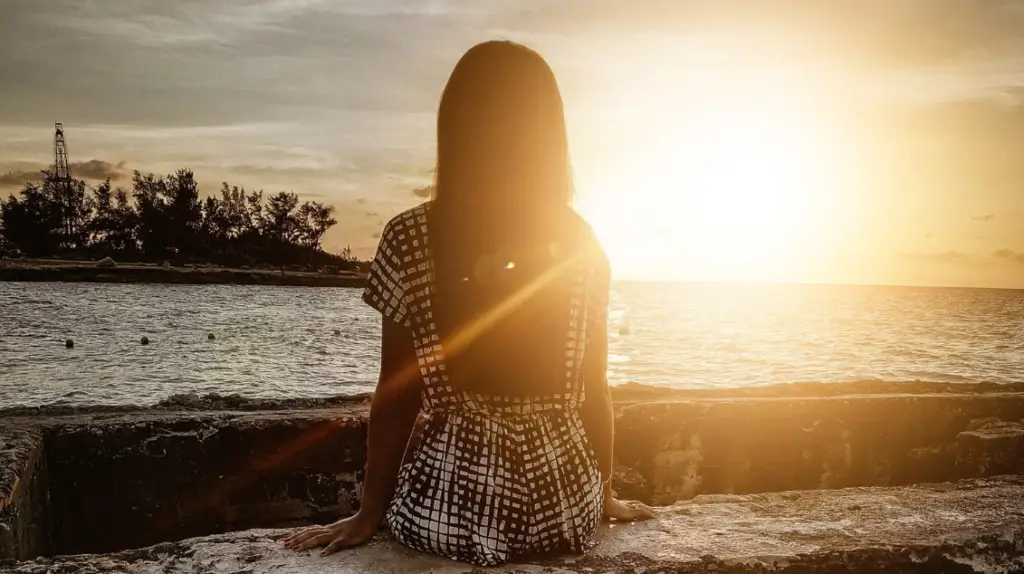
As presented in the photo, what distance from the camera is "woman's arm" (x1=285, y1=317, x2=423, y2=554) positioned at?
217 centimetres

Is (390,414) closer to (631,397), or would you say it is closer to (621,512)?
(621,512)

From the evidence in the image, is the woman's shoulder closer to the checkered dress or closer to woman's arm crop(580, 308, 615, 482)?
the checkered dress

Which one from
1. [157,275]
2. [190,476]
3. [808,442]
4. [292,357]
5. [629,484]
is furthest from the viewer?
[157,275]

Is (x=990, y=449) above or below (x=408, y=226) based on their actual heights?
below

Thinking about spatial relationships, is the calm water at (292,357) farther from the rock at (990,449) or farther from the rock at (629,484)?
the rock at (629,484)

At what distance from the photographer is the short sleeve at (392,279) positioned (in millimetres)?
2141

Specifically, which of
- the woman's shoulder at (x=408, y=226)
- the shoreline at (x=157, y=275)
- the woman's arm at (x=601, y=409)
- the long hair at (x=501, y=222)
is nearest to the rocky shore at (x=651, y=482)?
the woman's arm at (x=601, y=409)

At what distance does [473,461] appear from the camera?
2117 millimetres

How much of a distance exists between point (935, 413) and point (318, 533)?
3.73 m

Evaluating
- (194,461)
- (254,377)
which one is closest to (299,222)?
(254,377)

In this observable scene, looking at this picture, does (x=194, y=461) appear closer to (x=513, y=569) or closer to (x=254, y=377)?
(x=513, y=569)

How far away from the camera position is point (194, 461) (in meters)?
3.44

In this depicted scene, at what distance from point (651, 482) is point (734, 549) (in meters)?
1.79

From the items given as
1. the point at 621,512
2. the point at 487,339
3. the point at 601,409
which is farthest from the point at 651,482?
the point at 487,339
